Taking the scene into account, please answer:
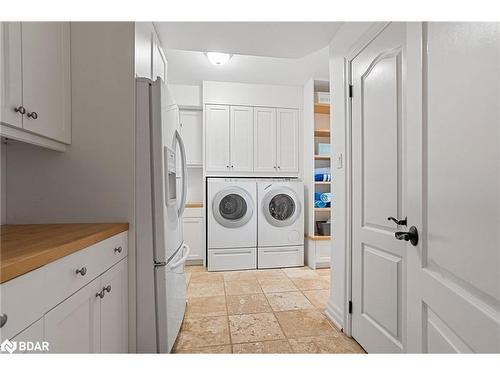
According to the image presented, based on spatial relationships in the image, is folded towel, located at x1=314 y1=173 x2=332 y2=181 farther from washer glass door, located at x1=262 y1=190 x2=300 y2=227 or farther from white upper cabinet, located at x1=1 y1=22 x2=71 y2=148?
white upper cabinet, located at x1=1 y1=22 x2=71 y2=148

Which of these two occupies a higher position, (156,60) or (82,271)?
(156,60)

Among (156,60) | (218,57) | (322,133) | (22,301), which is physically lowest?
(22,301)

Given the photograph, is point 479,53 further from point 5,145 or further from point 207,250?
point 207,250

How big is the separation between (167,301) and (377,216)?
4.26 ft

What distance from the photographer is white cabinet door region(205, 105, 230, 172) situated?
3482mm

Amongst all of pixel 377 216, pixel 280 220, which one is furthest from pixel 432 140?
pixel 280 220

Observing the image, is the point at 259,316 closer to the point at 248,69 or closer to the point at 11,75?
the point at 11,75

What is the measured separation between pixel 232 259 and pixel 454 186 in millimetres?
2912

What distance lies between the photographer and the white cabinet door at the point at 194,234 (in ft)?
Result: 11.5

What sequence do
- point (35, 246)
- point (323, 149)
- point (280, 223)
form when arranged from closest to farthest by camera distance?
point (35, 246), point (280, 223), point (323, 149)

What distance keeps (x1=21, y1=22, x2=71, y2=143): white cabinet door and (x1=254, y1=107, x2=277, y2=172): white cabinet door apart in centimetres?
246

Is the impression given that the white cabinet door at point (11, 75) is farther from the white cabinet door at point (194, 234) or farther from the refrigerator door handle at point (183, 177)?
the white cabinet door at point (194, 234)

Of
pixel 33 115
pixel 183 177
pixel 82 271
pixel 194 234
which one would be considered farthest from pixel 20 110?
pixel 194 234

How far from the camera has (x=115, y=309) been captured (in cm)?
123
